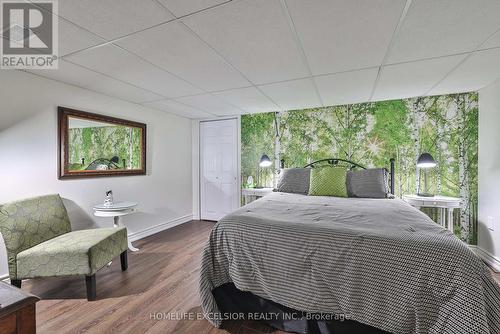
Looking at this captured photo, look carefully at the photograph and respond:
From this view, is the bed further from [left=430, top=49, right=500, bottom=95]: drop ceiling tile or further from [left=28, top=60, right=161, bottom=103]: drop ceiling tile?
[left=28, top=60, right=161, bottom=103]: drop ceiling tile

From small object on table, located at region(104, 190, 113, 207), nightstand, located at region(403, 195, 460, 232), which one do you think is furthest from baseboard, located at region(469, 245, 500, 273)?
small object on table, located at region(104, 190, 113, 207)

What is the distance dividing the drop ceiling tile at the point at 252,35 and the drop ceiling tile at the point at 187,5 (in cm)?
5

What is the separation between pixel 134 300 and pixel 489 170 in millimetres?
4306

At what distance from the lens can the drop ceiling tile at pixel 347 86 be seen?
2.45 m

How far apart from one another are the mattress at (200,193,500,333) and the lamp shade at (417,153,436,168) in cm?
155

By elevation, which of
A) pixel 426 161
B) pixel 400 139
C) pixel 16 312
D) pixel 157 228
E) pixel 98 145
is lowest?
pixel 157 228

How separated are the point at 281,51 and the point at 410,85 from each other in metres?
1.93

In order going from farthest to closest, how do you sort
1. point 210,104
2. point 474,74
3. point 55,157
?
point 210,104 < point 55,157 < point 474,74

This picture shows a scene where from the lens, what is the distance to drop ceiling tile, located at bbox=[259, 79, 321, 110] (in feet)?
8.97

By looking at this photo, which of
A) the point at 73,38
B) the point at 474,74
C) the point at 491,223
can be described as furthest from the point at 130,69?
the point at 491,223

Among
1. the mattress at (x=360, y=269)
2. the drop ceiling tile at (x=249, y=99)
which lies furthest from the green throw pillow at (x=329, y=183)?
the drop ceiling tile at (x=249, y=99)

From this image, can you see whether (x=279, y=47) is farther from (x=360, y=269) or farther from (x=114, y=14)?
(x=360, y=269)

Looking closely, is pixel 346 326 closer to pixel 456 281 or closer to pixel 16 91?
pixel 456 281

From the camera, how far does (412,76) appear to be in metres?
2.47
